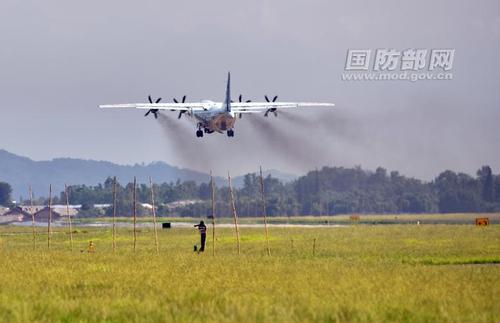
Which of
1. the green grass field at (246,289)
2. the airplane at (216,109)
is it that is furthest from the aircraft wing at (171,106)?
the green grass field at (246,289)

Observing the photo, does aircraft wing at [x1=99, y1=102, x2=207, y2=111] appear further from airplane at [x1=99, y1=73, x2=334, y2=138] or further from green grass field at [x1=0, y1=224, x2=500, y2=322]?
green grass field at [x1=0, y1=224, x2=500, y2=322]

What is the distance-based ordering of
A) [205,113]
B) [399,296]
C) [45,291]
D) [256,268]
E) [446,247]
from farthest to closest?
[205,113]
[446,247]
[256,268]
[45,291]
[399,296]

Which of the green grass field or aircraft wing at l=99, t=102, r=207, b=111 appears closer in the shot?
the green grass field

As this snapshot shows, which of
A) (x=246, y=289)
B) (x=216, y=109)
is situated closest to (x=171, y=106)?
(x=216, y=109)

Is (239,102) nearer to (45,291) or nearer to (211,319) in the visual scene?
(45,291)

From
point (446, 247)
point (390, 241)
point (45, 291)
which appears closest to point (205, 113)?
point (390, 241)

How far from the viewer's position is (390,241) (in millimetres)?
94562

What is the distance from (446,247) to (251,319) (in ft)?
164

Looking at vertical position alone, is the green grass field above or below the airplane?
below

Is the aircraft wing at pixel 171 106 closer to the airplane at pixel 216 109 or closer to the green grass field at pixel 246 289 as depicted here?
the airplane at pixel 216 109

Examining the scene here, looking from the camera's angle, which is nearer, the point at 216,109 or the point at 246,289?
the point at 246,289

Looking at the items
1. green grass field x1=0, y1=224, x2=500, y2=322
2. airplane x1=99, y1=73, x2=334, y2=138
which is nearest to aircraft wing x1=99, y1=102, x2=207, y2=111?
airplane x1=99, y1=73, x2=334, y2=138

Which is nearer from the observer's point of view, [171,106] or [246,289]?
[246,289]

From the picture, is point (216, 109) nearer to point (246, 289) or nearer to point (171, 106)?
point (171, 106)
